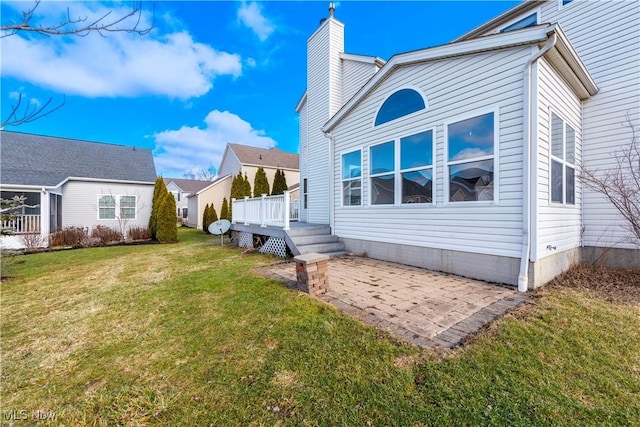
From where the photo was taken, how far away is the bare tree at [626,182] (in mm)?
4996

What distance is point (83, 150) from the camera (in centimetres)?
1631

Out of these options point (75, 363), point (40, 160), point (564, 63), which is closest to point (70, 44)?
point (75, 363)

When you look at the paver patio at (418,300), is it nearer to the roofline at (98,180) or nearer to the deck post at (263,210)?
the deck post at (263,210)

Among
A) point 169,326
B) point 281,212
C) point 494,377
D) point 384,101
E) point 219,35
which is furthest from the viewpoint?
point 219,35

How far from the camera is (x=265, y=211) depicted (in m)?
8.93

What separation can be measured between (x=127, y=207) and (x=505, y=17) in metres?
19.3

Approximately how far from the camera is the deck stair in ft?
23.8

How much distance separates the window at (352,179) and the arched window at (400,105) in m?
1.19

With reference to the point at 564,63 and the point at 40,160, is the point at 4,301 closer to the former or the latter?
the point at 564,63

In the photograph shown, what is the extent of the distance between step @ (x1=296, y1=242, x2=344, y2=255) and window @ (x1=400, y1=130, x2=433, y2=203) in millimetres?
2485

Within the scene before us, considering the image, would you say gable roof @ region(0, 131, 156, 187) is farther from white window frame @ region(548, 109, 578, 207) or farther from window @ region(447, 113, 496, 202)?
white window frame @ region(548, 109, 578, 207)

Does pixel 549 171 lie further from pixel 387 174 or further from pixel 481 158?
pixel 387 174

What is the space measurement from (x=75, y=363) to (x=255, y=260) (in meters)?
4.83

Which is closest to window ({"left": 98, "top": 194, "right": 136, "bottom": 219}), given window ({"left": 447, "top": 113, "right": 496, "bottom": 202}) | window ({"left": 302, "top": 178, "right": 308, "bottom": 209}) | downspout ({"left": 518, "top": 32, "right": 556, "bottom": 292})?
window ({"left": 302, "top": 178, "right": 308, "bottom": 209})
